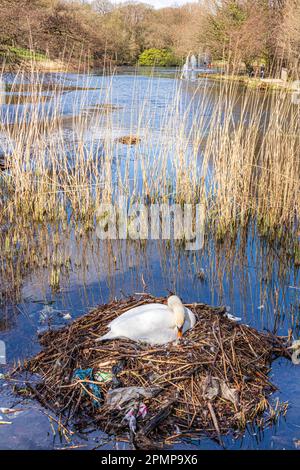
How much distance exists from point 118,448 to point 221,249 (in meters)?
4.17

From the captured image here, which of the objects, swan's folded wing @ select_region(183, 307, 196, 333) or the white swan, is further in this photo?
swan's folded wing @ select_region(183, 307, 196, 333)

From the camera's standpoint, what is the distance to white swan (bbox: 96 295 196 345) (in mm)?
4199

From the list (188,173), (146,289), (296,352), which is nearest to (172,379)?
(296,352)

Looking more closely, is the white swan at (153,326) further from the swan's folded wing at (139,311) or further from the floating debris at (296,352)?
the floating debris at (296,352)

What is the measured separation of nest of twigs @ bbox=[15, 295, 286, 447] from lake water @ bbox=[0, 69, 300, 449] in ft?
0.38

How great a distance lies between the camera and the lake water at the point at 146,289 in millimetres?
3678

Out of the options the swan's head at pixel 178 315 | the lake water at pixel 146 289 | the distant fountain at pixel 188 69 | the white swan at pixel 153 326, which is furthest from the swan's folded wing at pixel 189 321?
the distant fountain at pixel 188 69

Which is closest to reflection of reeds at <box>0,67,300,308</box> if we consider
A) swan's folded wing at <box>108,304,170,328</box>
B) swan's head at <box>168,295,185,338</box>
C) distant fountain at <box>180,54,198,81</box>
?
distant fountain at <box>180,54,198,81</box>

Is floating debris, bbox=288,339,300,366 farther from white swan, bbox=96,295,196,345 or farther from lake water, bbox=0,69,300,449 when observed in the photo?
white swan, bbox=96,295,196,345

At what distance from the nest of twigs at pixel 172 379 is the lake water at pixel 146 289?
12 cm

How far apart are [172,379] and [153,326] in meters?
0.49

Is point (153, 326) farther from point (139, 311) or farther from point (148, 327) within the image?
point (139, 311)

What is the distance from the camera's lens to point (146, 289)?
19.7 ft
